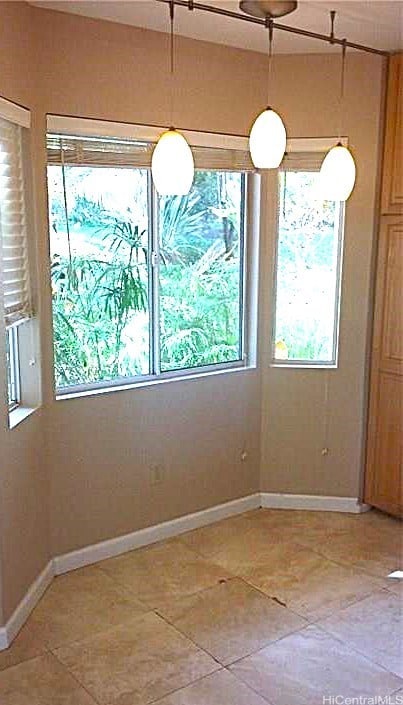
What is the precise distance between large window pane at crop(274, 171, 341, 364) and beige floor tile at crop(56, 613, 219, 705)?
177 cm

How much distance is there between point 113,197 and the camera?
3354 millimetres

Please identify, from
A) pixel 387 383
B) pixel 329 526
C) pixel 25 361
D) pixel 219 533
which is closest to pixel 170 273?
pixel 25 361

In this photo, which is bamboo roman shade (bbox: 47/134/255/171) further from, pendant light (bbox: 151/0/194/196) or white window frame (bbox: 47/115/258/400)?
pendant light (bbox: 151/0/194/196)

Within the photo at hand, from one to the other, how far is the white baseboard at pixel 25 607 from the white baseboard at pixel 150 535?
11cm

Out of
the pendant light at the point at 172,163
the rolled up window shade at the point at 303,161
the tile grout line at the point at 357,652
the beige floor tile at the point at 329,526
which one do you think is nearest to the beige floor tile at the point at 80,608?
the tile grout line at the point at 357,652

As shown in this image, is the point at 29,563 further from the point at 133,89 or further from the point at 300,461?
the point at 133,89

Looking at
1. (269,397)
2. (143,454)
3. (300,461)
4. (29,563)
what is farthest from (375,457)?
(29,563)

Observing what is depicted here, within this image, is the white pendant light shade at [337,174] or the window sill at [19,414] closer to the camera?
the white pendant light shade at [337,174]

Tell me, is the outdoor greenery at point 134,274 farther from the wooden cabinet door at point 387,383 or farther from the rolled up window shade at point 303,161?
the wooden cabinet door at point 387,383

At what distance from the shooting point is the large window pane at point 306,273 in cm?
379

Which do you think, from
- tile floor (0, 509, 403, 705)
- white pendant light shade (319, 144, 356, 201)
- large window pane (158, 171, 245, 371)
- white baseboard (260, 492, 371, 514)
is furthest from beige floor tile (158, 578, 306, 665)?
white pendant light shade (319, 144, 356, 201)

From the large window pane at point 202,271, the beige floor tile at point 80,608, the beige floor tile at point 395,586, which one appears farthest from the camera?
the large window pane at point 202,271

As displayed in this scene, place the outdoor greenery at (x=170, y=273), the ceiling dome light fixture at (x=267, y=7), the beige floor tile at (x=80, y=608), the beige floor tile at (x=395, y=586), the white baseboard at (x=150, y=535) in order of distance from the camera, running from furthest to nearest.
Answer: the white baseboard at (x=150, y=535) < the outdoor greenery at (x=170, y=273) < the beige floor tile at (x=395, y=586) < the beige floor tile at (x=80, y=608) < the ceiling dome light fixture at (x=267, y=7)

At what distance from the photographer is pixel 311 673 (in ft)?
8.57
